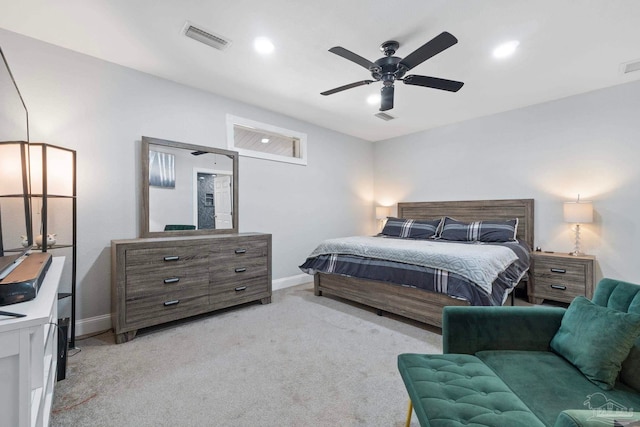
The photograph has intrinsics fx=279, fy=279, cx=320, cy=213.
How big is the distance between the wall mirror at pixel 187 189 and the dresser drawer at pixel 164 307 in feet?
2.37

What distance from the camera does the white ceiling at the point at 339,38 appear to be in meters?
1.99

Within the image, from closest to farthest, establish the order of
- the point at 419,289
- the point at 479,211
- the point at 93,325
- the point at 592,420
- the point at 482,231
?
the point at 592,420 → the point at 93,325 → the point at 419,289 → the point at 482,231 → the point at 479,211

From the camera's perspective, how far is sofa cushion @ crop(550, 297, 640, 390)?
3.74 feet

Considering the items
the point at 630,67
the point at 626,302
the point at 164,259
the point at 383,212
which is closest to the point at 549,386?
the point at 626,302

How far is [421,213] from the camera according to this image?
497 centimetres

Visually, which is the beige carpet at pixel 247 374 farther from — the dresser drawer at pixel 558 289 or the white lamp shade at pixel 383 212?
the white lamp shade at pixel 383 212

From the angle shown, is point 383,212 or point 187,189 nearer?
point 187,189

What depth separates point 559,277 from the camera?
10.9 feet

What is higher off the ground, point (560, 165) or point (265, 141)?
point (265, 141)

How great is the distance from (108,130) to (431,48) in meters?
2.98

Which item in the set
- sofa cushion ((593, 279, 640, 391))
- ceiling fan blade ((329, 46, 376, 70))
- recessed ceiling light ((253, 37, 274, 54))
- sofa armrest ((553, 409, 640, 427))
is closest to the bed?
sofa cushion ((593, 279, 640, 391))

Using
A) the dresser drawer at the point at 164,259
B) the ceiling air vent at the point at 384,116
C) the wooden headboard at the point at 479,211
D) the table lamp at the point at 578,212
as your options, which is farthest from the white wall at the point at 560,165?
the dresser drawer at the point at 164,259

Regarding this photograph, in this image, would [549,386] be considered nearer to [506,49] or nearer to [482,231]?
[506,49]

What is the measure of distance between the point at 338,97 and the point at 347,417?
3265mm
